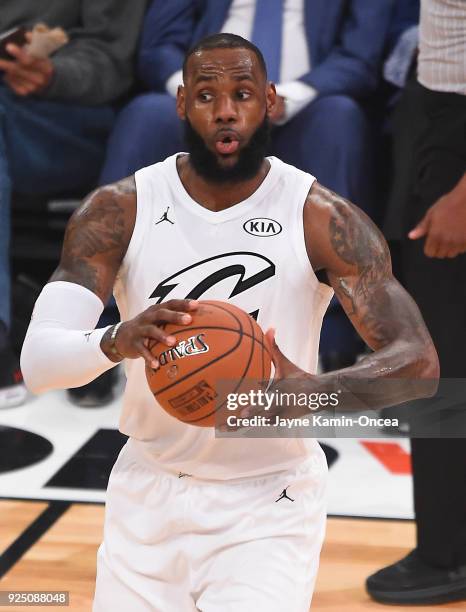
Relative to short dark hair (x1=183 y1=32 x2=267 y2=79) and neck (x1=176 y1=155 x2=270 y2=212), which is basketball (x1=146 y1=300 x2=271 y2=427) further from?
short dark hair (x1=183 y1=32 x2=267 y2=79)

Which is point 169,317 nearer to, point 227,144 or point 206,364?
point 206,364

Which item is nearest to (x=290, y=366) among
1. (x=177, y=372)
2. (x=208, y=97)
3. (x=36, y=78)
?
(x=177, y=372)

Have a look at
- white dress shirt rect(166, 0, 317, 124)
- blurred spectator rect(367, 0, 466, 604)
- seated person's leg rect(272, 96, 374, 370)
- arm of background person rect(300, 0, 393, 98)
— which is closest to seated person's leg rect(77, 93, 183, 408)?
white dress shirt rect(166, 0, 317, 124)

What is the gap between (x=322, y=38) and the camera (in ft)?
16.2

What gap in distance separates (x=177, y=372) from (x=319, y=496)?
25.6 inches

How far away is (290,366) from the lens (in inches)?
102

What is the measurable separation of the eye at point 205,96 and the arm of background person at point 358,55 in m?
1.98

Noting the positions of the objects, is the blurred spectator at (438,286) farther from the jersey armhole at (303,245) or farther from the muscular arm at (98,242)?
the muscular arm at (98,242)

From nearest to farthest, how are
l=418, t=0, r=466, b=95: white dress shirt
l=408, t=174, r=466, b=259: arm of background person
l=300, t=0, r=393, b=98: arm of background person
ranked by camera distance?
l=408, t=174, r=466, b=259: arm of background person < l=418, t=0, r=466, b=95: white dress shirt < l=300, t=0, r=393, b=98: arm of background person

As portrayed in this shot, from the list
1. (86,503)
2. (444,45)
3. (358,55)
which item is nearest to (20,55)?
(358,55)

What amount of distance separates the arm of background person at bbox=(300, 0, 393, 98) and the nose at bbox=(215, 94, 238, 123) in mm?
2005

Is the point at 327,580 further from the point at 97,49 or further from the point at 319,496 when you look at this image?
the point at 97,49

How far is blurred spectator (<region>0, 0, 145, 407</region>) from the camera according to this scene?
197 inches

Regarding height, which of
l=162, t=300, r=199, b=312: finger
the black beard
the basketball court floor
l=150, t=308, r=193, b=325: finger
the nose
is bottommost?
the basketball court floor
